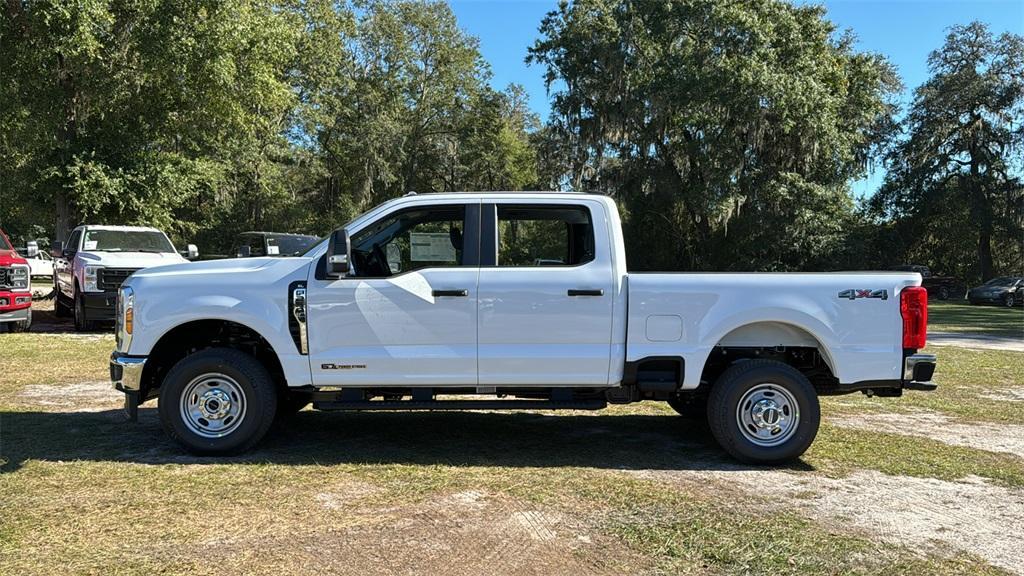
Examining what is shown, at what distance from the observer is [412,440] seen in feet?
20.9

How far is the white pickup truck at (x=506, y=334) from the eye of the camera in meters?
5.59

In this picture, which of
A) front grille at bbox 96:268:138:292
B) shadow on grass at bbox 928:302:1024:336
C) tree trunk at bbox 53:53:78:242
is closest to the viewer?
front grille at bbox 96:268:138:292

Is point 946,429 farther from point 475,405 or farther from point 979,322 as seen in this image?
point 979,322

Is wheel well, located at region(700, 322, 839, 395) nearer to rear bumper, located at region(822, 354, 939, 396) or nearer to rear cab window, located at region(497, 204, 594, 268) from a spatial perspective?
rear bumper, located at region(822, 354, 939, 396)

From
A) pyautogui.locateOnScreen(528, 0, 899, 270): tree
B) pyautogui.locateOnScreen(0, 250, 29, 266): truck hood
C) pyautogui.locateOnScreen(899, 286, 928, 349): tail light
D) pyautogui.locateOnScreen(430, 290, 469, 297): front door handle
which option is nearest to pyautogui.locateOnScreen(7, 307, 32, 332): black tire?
pyautogui.locateOnScreen(0, 250, 29, 266): truck hood

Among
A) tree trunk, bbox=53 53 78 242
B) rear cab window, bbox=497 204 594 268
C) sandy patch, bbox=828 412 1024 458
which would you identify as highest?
tree trunk, bbox=53 53 78 242

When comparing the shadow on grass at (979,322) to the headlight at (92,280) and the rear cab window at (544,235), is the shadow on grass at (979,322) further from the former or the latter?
the headlight at (92,280)

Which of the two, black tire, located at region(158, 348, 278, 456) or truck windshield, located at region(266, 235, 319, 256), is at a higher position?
truck windshield, located at region(266, 235, 319, 256)

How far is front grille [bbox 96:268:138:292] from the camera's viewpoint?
1330 cm

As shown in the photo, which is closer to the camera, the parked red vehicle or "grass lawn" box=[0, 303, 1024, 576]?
"grass lawn" box=[0, 303, 1024, 576]

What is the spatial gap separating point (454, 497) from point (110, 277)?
35.8 ft

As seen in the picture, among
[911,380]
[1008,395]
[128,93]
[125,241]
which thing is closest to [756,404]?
[911,380]

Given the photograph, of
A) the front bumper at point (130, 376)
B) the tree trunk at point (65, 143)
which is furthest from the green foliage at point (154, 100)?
the front bumper at point (130, 376)

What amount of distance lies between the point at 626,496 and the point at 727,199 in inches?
1117
